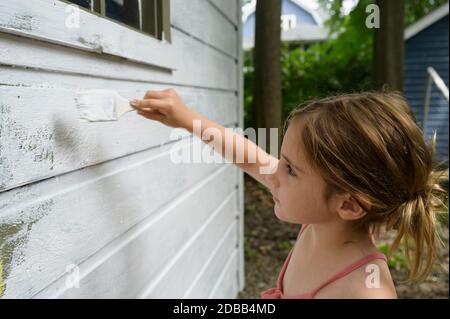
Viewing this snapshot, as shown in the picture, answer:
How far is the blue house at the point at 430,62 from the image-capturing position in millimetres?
6262

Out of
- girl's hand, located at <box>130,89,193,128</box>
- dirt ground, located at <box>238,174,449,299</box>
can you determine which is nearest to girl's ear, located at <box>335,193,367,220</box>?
girl's hand, located at <box>130,89,193,128</box>

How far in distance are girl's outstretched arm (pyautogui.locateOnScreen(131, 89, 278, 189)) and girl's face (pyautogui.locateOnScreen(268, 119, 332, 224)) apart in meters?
0.17

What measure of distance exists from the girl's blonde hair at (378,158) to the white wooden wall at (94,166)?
1.34 feet

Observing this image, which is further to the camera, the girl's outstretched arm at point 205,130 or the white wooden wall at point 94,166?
the girl's outstretched arm at point 205,130

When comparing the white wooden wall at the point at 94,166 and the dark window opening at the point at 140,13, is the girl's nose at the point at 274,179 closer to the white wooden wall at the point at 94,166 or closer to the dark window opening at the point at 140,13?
the white wooden wall at the point at 94,166

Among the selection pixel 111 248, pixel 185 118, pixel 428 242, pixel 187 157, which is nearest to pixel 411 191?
pixel 428 242

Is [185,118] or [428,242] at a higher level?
[185,118]

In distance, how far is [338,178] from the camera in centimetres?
76

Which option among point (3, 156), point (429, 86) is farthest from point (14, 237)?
point (429, 86)

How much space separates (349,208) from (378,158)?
0.39 ft

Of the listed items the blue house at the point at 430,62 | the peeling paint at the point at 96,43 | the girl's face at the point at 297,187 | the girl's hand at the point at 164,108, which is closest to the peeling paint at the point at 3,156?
the peeling paint at the point at 96,43
